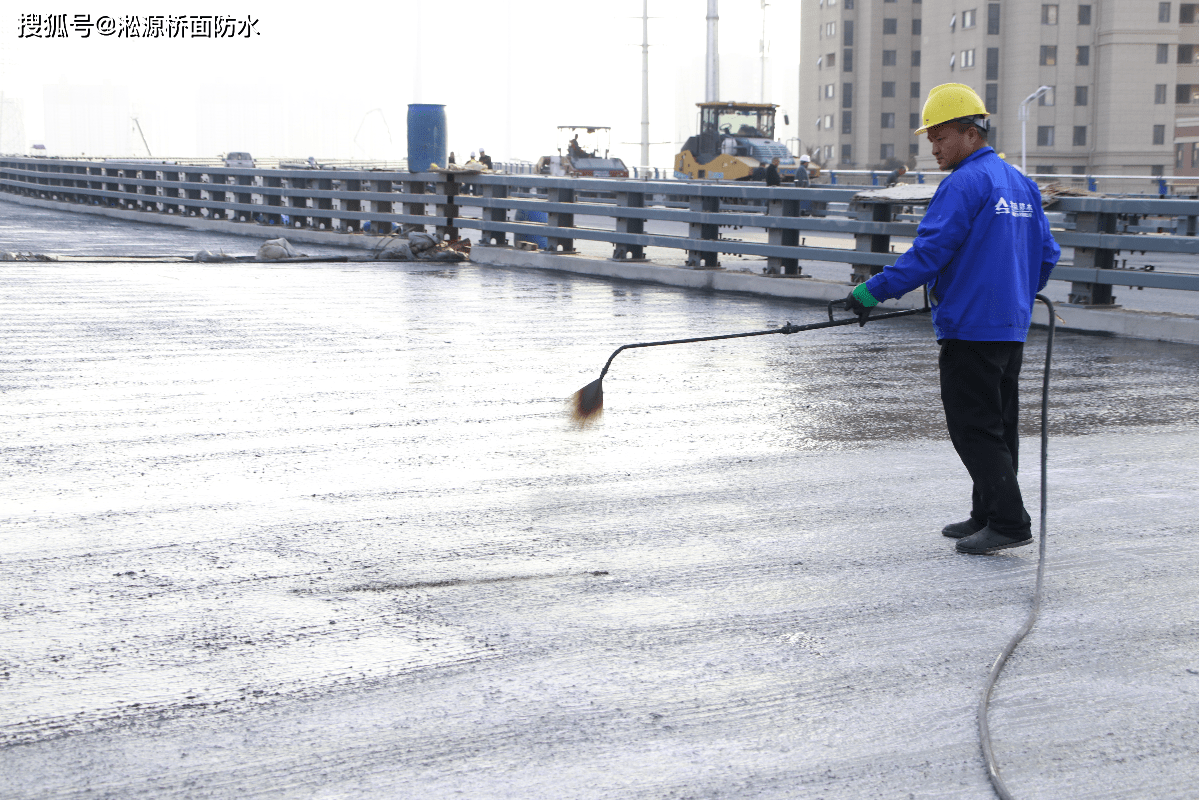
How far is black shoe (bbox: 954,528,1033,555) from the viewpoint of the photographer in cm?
495

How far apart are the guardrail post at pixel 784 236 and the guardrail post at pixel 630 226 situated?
96.2 inches

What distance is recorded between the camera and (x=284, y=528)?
511 centimetres

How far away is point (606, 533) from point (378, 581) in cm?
104

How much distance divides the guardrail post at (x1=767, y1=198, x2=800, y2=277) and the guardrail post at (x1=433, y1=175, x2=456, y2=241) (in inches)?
264

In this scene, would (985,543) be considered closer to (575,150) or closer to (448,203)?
(448,203)

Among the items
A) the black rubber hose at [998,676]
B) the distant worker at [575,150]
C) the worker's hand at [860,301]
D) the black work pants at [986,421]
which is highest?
the distant worker at [575,150]

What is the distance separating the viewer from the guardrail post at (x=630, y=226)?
17438mm

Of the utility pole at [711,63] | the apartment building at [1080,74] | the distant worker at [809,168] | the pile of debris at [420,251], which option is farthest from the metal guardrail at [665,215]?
the apartment building at [1080,74]

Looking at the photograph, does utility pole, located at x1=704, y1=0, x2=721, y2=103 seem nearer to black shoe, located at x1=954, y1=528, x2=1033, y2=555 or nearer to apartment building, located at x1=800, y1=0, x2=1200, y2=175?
apartment building, located at x1=800, y1=0, x2=1200, y2=175

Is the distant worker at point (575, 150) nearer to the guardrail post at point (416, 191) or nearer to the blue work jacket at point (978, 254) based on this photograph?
the guardrail post at point (416, 191)

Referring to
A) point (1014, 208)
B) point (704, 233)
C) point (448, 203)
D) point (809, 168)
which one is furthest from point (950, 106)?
point (809, 168)

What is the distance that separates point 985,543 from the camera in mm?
4949

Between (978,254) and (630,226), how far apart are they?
512 inches

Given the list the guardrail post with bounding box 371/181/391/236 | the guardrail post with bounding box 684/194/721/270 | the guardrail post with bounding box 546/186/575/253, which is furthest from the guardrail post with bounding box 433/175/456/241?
the guardrail post with bounding box 684/194/721/270
